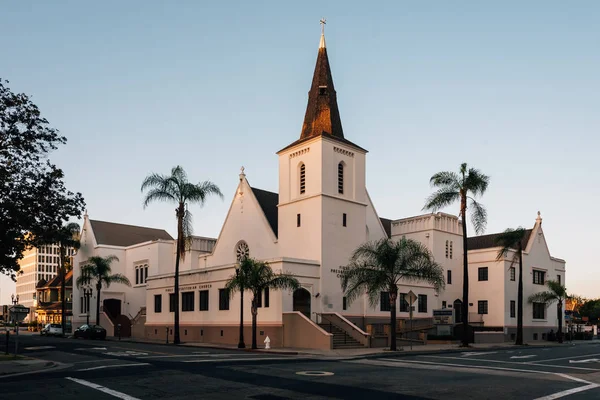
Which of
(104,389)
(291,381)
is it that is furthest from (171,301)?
(104,389)

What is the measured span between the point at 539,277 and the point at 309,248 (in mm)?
31902

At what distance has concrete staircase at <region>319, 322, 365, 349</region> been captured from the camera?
125 feet

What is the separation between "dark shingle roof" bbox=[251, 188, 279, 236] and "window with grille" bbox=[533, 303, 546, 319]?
29.5 meters

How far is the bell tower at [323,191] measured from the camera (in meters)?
45.2

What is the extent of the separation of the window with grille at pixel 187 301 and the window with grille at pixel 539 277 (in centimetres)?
3600

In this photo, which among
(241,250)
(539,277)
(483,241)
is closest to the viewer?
(241,250)

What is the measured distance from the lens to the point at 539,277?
212 feet

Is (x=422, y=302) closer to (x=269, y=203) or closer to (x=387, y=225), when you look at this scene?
(x=387, y=225)

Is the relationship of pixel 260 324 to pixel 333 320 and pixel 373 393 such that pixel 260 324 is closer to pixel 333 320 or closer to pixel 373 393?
pixel 333 320

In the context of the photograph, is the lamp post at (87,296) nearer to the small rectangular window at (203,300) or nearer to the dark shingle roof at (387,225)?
the small rectangular window at (203,300)

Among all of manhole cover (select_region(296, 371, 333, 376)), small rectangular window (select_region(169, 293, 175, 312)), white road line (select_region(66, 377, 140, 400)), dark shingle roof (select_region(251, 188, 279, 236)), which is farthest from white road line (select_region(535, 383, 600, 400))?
small rectangular window (select_region(169, 293, 175, 312))

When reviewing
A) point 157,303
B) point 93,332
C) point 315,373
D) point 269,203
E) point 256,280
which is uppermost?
point 269,203

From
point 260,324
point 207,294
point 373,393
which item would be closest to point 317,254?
point 260,324

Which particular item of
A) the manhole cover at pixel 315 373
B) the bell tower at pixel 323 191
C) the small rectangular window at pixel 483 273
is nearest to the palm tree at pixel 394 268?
the bell tower at pixel 323 191
